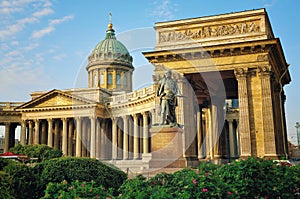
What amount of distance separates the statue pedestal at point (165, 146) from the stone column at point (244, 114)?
1065 centimetres

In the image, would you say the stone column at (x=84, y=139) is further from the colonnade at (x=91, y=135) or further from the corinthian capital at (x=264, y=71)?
the corinthian capital at (x=264, y=71)

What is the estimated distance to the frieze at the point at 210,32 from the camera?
1114 inches

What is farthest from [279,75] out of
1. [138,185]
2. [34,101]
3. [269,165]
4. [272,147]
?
[34,101]

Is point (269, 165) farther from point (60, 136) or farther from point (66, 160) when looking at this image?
point (60, 136)

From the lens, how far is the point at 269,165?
1127 centimetres

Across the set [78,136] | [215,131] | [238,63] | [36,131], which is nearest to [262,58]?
[238,63]

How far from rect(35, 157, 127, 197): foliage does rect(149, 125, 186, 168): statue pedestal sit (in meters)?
2.37

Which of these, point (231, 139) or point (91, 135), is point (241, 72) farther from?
point (91, 135)

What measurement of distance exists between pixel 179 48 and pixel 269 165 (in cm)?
1908

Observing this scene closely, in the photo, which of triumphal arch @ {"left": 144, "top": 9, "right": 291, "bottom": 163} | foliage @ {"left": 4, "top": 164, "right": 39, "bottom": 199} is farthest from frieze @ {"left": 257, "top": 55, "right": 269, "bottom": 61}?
foliage @ {"left": 4, "top": 164, "right": 39, "bottom": 199}

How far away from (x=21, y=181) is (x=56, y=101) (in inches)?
1998

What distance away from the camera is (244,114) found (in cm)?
2747

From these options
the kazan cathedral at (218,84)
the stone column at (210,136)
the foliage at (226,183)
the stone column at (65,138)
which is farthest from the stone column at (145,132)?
the foliage at (226,183)

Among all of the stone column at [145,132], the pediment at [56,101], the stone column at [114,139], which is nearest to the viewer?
the stone column at [145,132]
